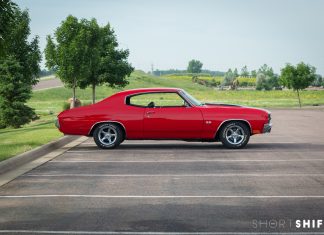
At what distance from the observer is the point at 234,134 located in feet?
47.2

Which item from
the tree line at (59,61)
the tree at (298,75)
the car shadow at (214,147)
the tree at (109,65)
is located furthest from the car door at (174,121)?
the tree at (298,75)

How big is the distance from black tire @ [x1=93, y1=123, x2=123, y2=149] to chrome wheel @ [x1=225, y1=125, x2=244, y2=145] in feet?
8.94

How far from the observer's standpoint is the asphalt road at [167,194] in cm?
624

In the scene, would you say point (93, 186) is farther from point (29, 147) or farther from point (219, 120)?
point (219, 120)

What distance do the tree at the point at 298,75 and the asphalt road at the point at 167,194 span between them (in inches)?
1803

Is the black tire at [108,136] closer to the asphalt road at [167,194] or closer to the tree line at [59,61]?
the asphalt road at [167,194]

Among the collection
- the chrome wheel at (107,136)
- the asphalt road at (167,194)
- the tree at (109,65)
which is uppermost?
the tree at (109,65)

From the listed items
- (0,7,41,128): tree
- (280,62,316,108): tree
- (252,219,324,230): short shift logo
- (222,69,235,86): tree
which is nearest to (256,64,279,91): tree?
(222,69,235,86): tree

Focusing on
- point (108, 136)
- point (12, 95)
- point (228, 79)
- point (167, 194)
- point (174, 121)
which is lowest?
point (167, 194)

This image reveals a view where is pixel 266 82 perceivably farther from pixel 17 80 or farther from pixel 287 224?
pixel 287 224

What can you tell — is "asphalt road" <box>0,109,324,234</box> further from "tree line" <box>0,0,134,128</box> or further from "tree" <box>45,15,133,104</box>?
"tree" <box>45,15,133,104</box>

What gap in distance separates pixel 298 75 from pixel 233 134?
45.5m

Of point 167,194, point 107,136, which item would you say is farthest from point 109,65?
point 167,194

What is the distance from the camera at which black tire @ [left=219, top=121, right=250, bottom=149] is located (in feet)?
47.1
